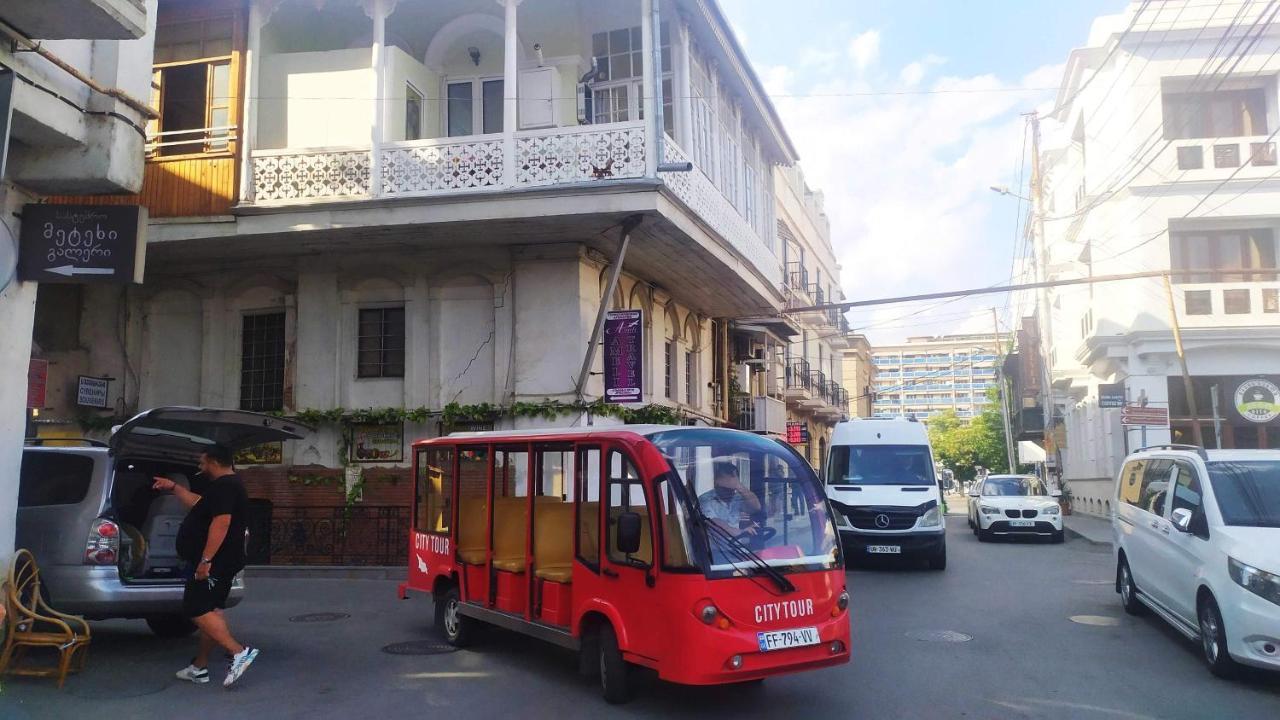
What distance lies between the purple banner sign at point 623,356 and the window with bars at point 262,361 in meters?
6.25

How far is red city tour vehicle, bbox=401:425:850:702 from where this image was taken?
667cm

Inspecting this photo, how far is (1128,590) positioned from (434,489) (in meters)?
8.35

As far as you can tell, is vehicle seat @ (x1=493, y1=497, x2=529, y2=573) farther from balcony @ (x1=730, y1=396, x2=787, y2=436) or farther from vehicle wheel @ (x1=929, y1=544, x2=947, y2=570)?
balcony @ (x1=730, y1=396, x2=787, y2=436)

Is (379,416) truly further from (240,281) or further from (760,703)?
(760,703)

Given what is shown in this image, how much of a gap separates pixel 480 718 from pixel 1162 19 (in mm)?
27102

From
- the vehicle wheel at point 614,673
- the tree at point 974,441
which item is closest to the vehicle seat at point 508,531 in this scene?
the vehicle wheel at point 614,673

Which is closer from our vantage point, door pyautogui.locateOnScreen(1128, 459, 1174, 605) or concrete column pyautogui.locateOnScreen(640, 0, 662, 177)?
door pyautogui.locateOnScreen(1128, 459, 1174, 605)

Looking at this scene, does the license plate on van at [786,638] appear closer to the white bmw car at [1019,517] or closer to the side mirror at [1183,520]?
the side mirror at [1183,520]

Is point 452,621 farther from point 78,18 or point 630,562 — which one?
point 78,18

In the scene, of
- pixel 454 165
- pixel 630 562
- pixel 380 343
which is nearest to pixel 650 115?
pixel 454 165

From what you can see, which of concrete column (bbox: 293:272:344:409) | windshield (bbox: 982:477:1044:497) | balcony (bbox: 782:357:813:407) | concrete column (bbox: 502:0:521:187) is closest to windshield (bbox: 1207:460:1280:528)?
concrete column (bbox: 502:0:521:187)

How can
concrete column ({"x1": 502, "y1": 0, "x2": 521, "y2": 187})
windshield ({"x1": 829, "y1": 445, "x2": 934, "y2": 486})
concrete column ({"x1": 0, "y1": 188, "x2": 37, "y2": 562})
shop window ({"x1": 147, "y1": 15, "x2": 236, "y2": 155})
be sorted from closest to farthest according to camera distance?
concrete column ({"x1": 0, "y1": 188, "x2": 37, "y2": 562})
concrete column ({"x1": 502, "y1": 0, "x2": 521, "y2": 187})
shop window ({"x1": 147, "y1": 15, "x2": 236, "y2": 155})
windshield ({"x1": 829, "y1": 445, "x2": 934, "y2": 486})

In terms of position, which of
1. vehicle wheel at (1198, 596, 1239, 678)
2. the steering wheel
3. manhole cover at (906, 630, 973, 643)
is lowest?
manhole cover at (906, 630, 973, 643)

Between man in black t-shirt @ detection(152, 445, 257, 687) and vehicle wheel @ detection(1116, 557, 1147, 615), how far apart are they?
31.6ft
